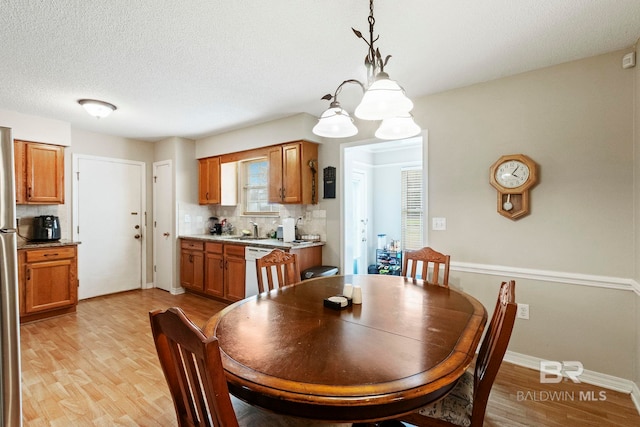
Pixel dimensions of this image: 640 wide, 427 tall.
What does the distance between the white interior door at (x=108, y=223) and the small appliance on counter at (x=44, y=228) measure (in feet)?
1.55

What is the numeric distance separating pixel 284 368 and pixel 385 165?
197 inches

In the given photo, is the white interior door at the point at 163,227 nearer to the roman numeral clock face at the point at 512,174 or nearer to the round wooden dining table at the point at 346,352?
the round wooden dining table at the point at 346,352

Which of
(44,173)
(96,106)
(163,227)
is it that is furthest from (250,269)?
(44,173)

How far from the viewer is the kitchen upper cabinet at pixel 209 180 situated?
15.9 feet

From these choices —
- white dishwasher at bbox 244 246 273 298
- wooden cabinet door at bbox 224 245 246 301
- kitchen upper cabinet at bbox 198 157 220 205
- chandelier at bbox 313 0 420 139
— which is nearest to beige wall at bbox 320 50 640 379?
chandelier at bbox 313 0 420 139

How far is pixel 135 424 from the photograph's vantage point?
6.15ft

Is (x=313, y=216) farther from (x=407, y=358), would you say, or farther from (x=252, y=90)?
(x=407, y=358)

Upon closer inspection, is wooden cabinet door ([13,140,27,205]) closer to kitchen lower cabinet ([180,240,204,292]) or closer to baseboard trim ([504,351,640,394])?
kitchen lower cabinet ([180,240,204,292])

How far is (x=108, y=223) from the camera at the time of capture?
4.71m

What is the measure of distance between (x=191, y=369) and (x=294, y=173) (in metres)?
3.11

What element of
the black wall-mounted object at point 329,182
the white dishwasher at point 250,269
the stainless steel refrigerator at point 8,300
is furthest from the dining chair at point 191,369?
the black wall-mounted object at point 329,182

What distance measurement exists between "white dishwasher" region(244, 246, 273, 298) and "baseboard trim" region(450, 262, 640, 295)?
2261 millimetres

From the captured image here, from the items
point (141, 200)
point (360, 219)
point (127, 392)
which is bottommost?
point (127, 392)

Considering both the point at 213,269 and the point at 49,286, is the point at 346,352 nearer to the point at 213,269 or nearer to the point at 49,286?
the point at 213,269
